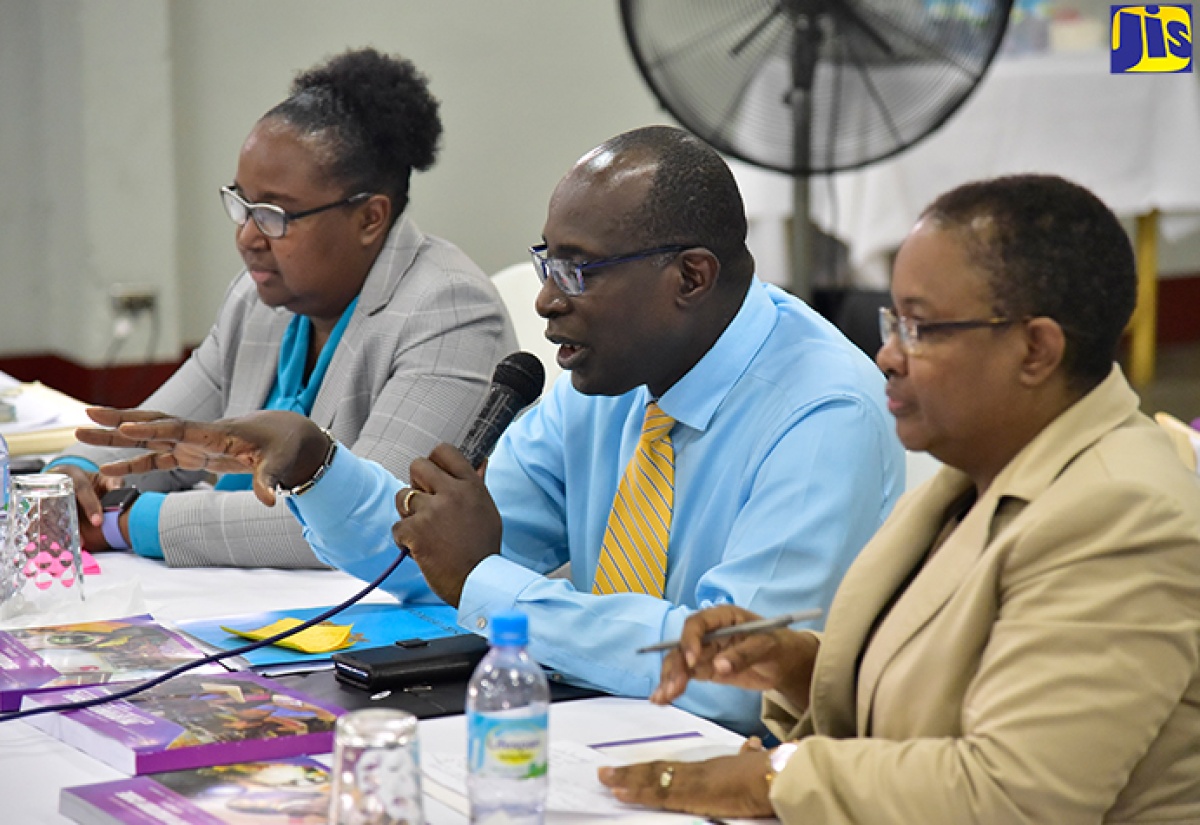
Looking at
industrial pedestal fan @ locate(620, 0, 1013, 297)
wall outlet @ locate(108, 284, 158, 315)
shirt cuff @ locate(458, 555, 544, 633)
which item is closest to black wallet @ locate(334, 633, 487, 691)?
shirt cuff @ locate(458, 555, 544, 633)

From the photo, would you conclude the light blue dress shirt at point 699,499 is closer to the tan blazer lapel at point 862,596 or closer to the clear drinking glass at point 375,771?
the tan blazer lapel at point 862,596

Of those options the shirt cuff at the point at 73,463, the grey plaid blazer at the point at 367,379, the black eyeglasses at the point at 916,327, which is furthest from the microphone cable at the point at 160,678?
the shirt cuff at the point at 73,463

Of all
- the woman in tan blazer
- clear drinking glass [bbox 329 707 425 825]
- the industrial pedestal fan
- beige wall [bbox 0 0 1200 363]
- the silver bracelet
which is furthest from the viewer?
beige wall [bbox 0 0 1200 363]

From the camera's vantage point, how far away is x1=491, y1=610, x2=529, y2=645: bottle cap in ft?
4.19

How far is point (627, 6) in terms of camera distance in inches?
113

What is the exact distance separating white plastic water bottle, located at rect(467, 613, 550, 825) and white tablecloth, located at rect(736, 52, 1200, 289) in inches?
152

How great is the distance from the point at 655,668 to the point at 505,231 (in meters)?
4.58

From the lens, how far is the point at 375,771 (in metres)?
1.14

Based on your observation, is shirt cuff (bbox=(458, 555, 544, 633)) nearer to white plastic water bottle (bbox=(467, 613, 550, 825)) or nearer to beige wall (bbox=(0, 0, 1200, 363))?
white plastic water bottle (bbox=(467, 613, 550, 825))

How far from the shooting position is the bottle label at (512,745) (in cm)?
123

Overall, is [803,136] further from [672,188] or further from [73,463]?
[73,463]

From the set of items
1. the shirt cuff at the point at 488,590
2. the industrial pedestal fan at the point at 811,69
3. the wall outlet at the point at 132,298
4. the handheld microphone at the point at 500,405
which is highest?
the industrial pedestal fan at the point at 811,69

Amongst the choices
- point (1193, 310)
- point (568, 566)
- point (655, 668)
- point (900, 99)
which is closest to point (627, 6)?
point (900, 99)

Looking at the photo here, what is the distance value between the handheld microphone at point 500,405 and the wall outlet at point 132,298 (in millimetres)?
3782
